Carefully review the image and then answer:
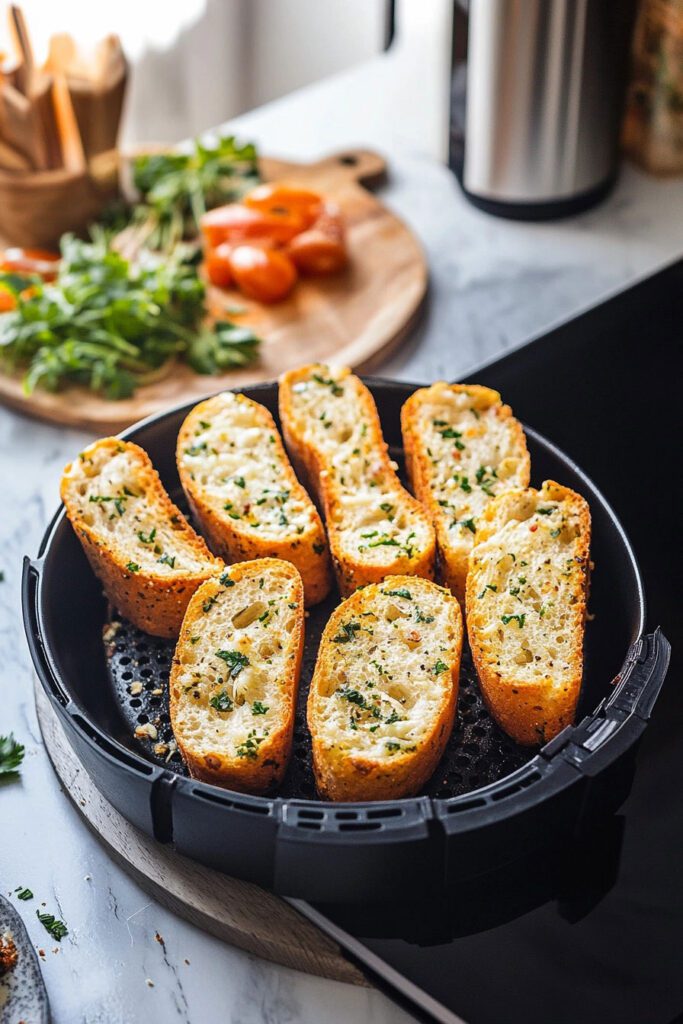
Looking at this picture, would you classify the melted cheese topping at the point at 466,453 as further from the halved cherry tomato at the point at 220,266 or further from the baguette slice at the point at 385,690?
the halved cherry tomato at the point at 220,266

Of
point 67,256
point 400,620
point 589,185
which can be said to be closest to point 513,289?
point 589,185

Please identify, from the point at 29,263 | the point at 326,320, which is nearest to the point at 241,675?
the point at 326,320

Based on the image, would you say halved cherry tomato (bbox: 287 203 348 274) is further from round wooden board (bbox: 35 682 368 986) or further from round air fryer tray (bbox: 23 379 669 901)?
round wooden board (bbox: 35 682 368 986)

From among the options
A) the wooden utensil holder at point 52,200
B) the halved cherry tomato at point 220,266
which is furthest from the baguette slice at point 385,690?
the wooden utensil holder at point 52,200

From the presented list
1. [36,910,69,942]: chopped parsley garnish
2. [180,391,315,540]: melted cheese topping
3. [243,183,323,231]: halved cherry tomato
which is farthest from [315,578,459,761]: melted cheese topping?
[243,183,323,231]: halved cherry tomato

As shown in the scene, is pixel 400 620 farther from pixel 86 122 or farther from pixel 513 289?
pixel 86 122
